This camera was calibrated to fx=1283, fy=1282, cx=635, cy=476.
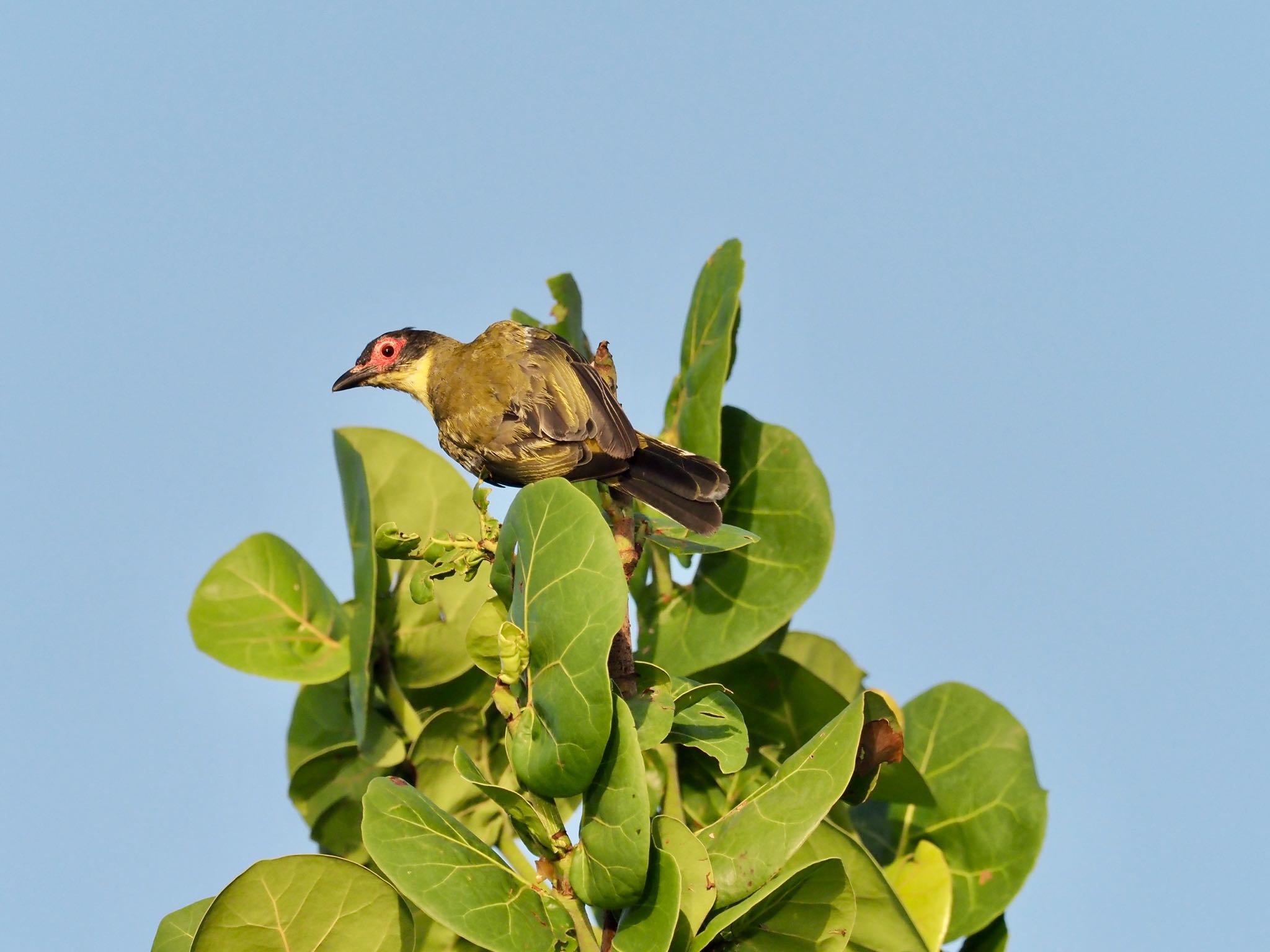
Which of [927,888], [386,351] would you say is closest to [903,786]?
[927,888]

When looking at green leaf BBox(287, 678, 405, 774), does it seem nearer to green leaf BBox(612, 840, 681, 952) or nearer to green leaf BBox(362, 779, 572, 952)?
green leaf BBox(362, 779, 572, 952)

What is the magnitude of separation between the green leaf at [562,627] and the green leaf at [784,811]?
0.35 meters

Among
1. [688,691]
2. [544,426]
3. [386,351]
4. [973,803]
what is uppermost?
[386,351]

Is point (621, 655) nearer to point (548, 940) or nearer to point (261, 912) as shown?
point (548, 940)

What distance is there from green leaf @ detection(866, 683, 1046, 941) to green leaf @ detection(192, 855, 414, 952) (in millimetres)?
1407

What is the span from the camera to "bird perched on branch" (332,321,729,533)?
3.21 metres

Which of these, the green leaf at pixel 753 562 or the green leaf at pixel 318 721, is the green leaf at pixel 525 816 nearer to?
the green leaf at pixel 753 562

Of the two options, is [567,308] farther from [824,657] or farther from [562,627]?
[562,627]

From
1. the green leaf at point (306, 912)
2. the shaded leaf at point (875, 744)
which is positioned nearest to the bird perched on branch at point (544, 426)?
the shaded leaf at point (875, 744)

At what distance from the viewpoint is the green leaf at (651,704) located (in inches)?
96.1

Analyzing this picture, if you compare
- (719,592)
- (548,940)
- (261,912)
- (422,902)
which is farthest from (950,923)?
(261,912)

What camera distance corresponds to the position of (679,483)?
126 inches

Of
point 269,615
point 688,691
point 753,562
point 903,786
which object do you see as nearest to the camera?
point 688,691

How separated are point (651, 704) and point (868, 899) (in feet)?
2.02
